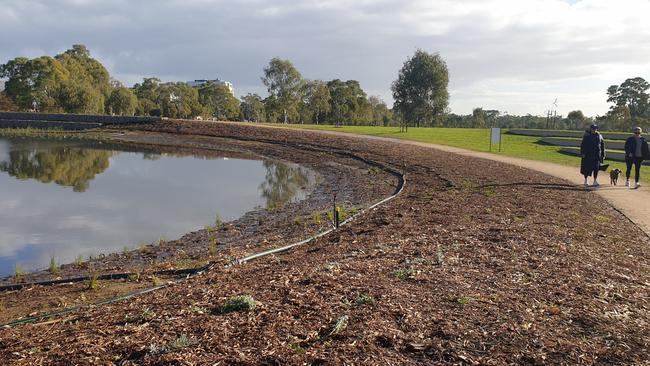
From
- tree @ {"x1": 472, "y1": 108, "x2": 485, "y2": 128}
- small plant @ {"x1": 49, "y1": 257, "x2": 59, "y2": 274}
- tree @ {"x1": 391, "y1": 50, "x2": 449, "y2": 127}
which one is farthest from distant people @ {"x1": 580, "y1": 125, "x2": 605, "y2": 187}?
tree @ {"x1": 472, "y1": 108, "x2": 485, "y2": 128}

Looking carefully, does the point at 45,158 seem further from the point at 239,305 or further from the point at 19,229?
the point at 239,305

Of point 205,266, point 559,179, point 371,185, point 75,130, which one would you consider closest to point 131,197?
point 371,185

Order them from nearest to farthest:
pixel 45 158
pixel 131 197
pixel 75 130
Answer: pixel 131 197, pixel 45 158, pixel 75 130

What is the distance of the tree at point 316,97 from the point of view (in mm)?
69375

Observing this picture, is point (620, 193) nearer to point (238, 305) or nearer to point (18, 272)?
point (238, 305)

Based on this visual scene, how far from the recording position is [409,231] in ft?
29.5

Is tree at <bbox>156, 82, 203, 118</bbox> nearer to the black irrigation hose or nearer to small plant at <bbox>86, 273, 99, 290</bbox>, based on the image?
the black irrigation hose

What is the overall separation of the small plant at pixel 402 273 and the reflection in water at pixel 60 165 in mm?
13955

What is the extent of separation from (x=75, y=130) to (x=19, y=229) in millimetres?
43911

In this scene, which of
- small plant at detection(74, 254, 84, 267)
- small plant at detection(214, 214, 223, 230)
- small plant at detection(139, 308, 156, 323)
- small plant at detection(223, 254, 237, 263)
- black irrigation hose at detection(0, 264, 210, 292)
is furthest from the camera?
small plant at detection(214, 214, 223, 230)

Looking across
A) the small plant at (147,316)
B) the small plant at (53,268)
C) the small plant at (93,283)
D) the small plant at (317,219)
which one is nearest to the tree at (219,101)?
the small plant at (317,219)

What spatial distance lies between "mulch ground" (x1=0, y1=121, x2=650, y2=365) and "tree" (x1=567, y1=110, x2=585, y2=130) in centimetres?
5782

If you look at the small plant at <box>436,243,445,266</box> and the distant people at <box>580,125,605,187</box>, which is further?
the distant people at <box>580,125,605,187</box>

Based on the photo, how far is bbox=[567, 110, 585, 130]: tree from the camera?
60.3 m
